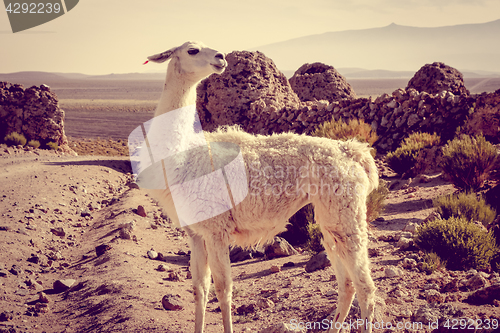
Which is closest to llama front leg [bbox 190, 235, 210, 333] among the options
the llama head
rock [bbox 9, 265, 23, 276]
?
the llama head

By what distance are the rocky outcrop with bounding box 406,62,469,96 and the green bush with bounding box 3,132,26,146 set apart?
1558 cm

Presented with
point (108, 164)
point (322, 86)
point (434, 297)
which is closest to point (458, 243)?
point (434, 297)

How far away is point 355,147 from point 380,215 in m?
4.07

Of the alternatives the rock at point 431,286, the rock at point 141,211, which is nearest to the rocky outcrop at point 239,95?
the rock at point 141,211

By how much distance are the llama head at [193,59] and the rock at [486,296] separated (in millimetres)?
3608

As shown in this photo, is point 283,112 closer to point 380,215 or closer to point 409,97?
point 409,97

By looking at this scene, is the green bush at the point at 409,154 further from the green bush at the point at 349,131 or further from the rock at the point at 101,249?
the rock at the point at 101,249

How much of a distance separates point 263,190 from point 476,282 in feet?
9.40

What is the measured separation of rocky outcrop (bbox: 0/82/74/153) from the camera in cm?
1670

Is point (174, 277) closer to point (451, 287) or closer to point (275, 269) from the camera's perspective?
point (275, 269)

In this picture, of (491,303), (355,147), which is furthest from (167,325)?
(491,303)

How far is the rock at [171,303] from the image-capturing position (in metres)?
4.95

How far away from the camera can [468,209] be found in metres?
6.40

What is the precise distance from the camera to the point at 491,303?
4.29 metres
